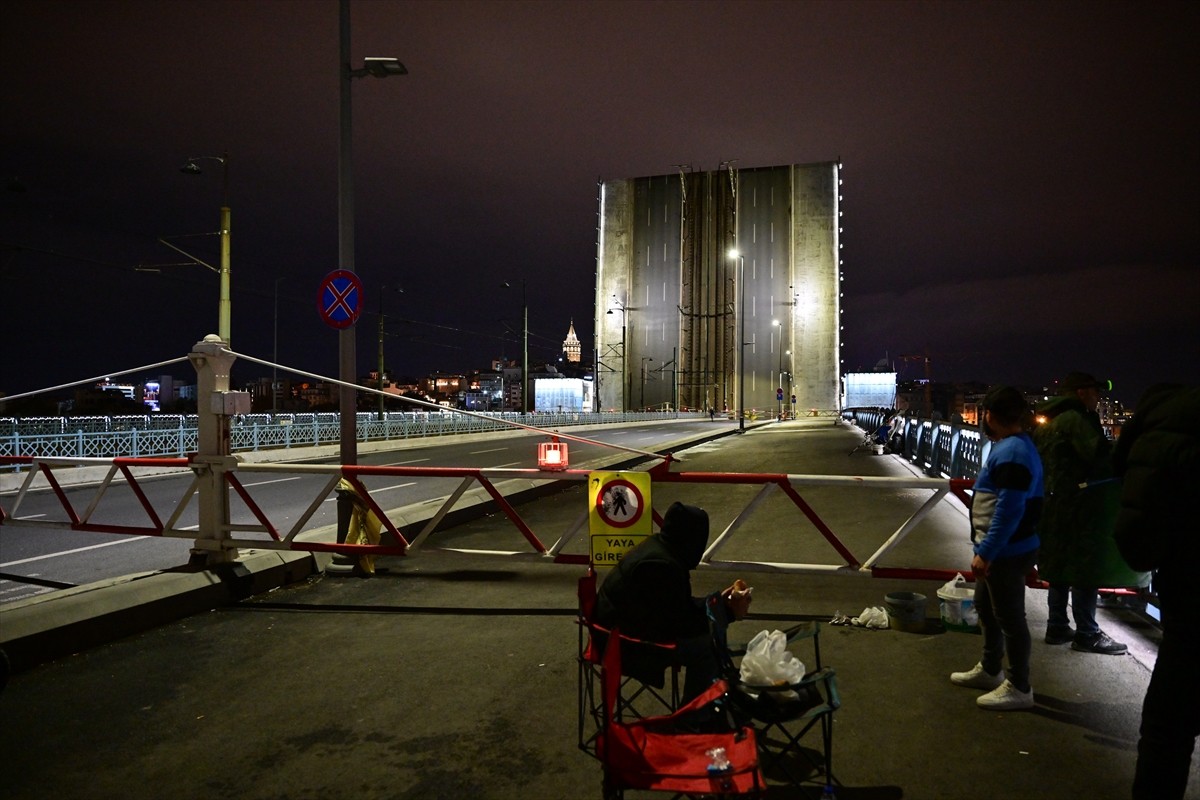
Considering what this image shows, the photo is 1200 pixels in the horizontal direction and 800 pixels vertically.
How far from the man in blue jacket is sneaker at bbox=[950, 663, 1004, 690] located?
0.19m

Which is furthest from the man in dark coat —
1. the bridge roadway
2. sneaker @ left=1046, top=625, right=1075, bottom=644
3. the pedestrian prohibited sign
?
the pedestrian prohibited sign

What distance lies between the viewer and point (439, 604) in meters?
6.27

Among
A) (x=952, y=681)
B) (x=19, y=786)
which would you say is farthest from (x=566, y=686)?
(x=19, y=786)

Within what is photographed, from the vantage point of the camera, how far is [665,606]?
3.12m

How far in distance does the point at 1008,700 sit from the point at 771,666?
1.77 metres

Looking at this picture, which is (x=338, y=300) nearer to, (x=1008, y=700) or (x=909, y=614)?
(x=909, y=614)

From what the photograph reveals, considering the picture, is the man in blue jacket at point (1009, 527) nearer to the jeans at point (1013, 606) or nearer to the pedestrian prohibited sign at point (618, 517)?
the jeans at point (1013, 606)

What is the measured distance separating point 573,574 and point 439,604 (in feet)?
5.07

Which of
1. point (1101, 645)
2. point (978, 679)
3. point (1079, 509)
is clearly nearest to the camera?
point (978, 679)

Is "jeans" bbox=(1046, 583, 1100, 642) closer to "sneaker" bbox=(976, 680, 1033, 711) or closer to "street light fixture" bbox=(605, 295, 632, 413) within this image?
"sneaker" bbox=(976, 680, 1033, 711)

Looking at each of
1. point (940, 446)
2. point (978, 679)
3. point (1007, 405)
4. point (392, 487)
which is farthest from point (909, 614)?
point (940, 446)

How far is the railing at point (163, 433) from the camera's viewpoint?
18297 mm

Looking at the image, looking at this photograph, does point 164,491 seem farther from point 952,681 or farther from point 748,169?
point 748,169

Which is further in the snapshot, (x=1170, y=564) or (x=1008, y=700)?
(x=1008, y=700)
